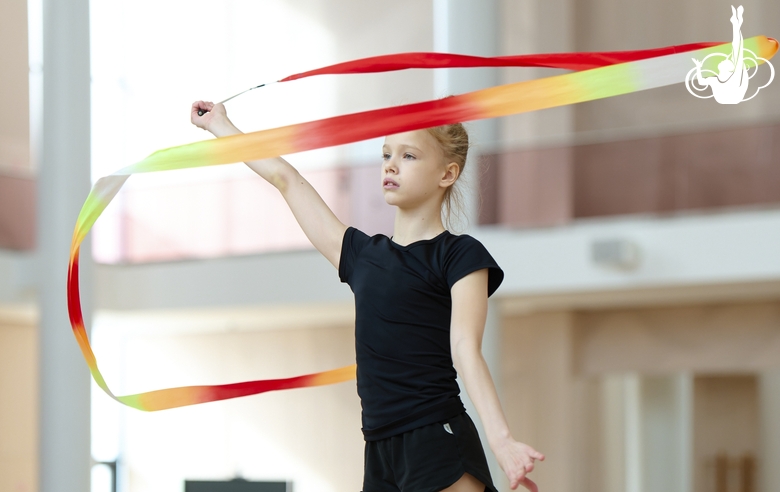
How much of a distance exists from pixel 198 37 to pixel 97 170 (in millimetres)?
1894

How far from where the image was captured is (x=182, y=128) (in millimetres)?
11125

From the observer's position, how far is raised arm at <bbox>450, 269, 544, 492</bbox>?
1.71 meters

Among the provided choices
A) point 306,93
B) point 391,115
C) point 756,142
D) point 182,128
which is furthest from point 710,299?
point 391,115

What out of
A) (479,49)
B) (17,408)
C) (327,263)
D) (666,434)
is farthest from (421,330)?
(17,408)

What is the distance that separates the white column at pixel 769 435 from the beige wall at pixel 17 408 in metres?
7.36

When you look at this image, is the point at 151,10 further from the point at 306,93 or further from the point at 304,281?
the point at 304,281

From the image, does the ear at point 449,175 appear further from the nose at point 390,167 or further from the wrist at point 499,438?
the wrist at point 499,438

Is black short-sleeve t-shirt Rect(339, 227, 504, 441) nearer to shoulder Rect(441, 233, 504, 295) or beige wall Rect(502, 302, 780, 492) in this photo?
shoulder Rect(441, 233, 504, 295)

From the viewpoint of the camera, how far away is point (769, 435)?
10.1 m

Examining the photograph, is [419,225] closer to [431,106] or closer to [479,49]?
[431,106]

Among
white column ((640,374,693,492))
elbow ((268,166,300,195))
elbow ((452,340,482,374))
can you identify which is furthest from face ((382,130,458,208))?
white column ((640,374,693,492))

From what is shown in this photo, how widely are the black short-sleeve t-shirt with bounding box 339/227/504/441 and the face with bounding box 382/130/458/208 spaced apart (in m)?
0.10

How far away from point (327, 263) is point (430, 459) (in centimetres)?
717

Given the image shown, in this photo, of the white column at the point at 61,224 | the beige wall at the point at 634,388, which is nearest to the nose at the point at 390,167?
the white column at the point at 61,224
